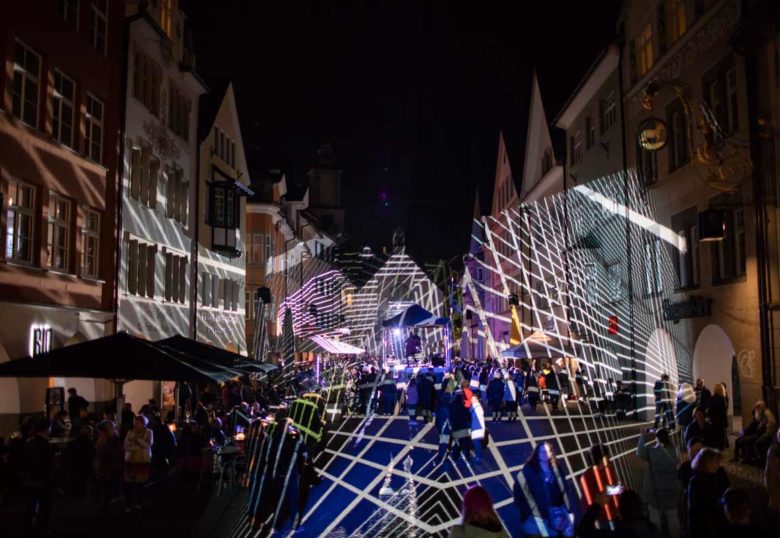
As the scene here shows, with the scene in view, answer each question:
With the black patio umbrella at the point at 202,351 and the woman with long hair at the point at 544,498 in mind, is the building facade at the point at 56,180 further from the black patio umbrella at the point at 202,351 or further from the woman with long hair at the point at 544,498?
the woman with long hair at the point at 544,498

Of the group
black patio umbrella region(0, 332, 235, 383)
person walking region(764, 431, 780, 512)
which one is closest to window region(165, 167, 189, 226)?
black patio umbrella region(0, 332, 235, 383)

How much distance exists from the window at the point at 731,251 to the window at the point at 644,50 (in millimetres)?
7677

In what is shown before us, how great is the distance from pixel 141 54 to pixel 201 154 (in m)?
8.84

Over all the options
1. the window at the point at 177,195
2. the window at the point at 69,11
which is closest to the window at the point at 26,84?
the window at the point at 69,11

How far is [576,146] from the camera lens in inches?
1500

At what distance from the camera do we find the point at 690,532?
7426 millimetres

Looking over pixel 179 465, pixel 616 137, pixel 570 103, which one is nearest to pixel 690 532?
pixel 179 465

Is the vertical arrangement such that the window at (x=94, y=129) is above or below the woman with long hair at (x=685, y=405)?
above

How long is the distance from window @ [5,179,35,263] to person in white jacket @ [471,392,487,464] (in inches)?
422

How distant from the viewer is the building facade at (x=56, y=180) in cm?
1911

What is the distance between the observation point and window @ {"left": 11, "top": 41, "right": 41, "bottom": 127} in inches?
762

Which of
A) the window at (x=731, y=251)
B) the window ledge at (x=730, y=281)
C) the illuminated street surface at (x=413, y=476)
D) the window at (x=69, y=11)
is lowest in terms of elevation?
the illuminated street surface at (x=413, y=476)

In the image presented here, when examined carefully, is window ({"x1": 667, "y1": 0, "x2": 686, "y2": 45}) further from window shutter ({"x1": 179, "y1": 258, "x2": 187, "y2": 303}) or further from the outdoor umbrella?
window shutter ({"x1": 179, "y1": 258, "x2": 187, "y2": 303})

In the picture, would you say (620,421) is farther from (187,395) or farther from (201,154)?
(201,154)
